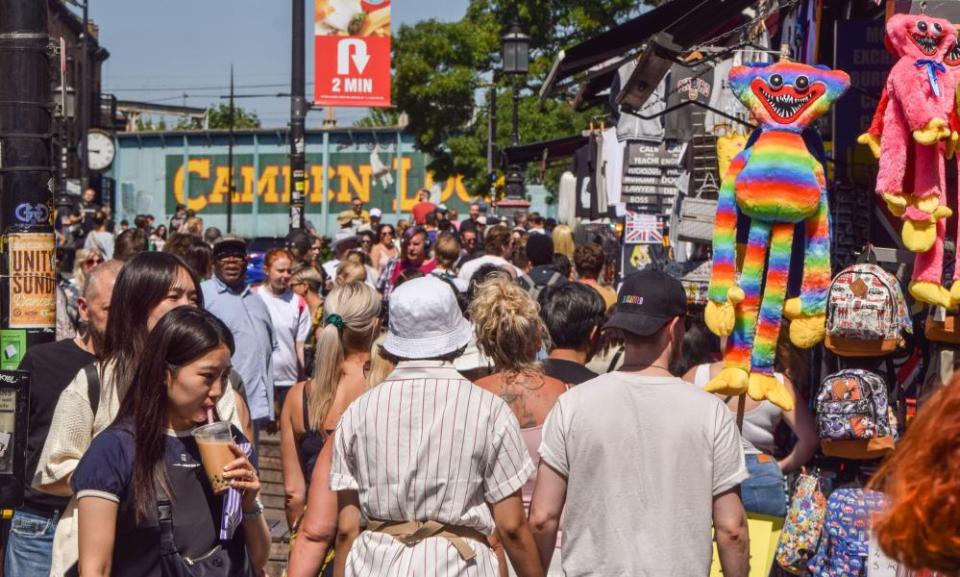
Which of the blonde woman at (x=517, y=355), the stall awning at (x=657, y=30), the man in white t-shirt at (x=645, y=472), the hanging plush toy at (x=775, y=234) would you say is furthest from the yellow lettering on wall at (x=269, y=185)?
the man in white t-shirt at (x=645, y=472)

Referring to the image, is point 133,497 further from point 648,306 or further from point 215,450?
point 648,306

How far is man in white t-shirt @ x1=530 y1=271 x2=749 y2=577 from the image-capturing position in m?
4.20

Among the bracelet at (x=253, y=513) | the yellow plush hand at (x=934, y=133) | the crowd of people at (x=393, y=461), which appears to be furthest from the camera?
the yellow plush hand at (x=934, y=133)

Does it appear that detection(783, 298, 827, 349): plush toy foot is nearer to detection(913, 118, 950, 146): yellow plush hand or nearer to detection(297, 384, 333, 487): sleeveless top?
detection(913, 118, 950, 146): yellow plush hand

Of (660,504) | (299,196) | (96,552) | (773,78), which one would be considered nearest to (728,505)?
(660,504)

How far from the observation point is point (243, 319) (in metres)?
8.64

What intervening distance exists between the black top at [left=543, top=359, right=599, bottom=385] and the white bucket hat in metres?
1.66

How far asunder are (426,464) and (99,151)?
35097 mm

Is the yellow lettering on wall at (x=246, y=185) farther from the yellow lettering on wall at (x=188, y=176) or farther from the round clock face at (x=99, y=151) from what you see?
the round clock face at (x=99, y=151)

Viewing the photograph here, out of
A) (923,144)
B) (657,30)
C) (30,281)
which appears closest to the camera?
(923,144)

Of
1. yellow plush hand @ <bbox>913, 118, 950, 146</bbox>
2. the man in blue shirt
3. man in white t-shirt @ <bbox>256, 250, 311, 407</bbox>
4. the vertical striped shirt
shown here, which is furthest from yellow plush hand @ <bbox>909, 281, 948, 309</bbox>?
man in white t-shirt @ <bbox>256, 250, 311, 407</bbox>

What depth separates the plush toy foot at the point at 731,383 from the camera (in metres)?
5.96

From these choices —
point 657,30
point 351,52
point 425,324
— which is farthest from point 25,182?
point 351,52

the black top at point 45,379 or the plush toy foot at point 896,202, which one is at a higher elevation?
the plush toy foot at point 896,202
